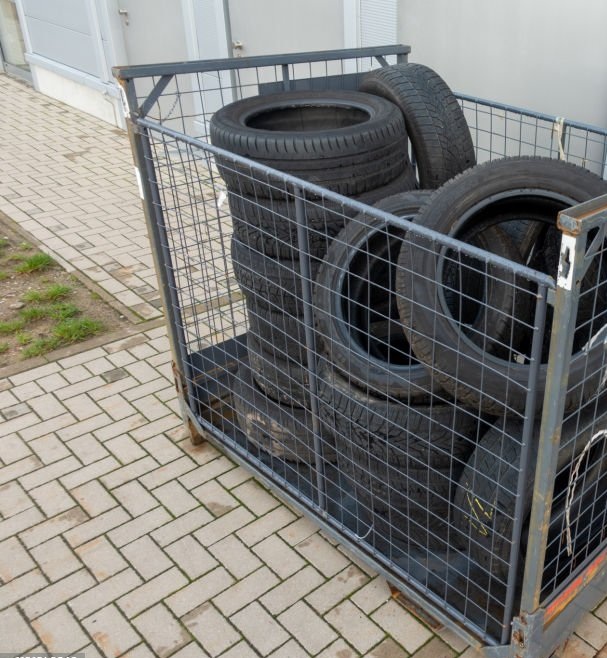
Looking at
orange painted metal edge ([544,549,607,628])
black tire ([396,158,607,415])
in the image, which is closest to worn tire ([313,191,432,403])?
black tire ([396,158,607,415])

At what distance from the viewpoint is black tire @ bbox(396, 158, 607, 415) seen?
227 cm

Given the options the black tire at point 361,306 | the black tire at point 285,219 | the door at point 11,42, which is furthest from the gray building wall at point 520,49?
the door at point 11,42

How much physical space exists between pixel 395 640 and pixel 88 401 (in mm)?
2369

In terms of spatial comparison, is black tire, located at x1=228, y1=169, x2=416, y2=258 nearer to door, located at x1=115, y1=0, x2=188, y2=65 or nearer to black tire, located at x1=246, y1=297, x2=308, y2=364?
black tire, located at x1=246, y1=297, x2=308, y2=364

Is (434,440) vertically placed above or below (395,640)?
above

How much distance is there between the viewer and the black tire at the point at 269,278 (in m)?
3.18

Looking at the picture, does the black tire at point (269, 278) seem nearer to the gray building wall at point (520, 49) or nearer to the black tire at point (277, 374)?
the black tire at point (277, 374)

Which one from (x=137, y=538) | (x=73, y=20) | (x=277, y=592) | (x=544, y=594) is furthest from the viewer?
(x=73, y=20)

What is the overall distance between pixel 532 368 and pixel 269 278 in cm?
149

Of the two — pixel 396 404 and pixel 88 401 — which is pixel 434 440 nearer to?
pixel 396 404

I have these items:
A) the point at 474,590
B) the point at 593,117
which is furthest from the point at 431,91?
the point at 474,590

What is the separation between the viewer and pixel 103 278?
5902mm

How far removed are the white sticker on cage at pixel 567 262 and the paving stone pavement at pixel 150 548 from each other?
164 centimetres

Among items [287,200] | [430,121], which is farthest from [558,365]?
[430,121]
